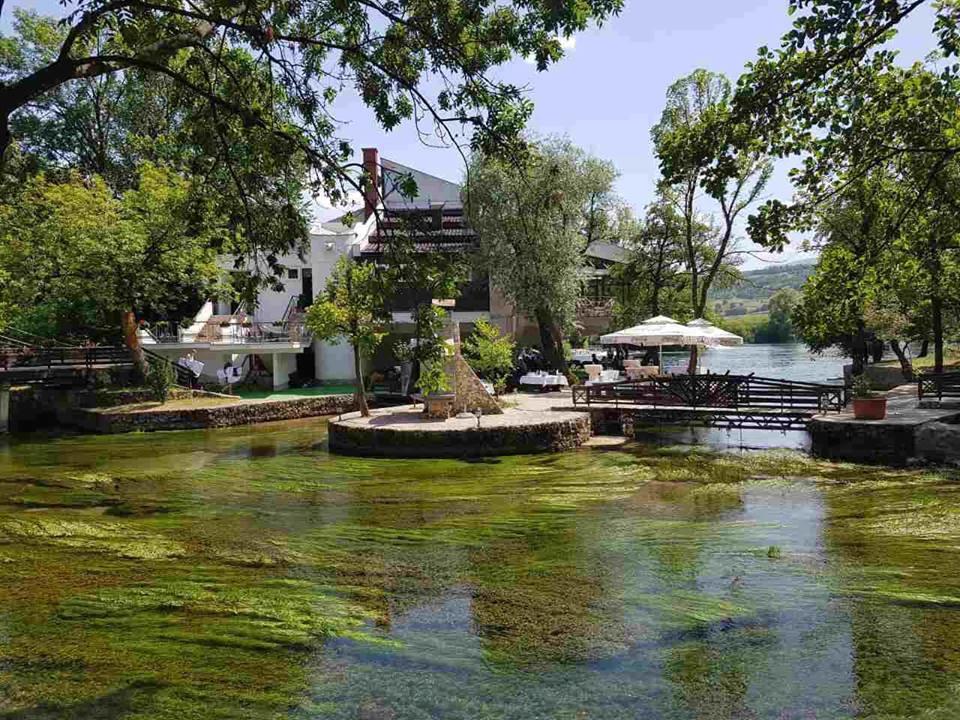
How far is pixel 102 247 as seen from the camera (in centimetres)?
2081

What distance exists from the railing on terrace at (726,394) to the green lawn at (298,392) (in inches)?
411

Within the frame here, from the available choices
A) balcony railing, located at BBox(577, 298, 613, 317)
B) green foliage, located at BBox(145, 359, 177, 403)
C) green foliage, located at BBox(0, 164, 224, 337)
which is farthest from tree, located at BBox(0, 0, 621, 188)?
balcony railing, located at BBox(577, 298, 613, 317)

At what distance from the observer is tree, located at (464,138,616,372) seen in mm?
26797

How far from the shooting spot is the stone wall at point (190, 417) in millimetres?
21438

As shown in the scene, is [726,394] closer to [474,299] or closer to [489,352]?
[489,352]

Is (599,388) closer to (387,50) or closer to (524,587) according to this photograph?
(524,587)

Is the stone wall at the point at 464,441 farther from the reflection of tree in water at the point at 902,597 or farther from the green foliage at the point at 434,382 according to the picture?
the reflection of tree in water at the point at 902,597

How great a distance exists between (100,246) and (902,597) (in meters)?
20.1

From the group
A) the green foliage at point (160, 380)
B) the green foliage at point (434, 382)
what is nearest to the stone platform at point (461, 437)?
the green foliage at point (434, 382)

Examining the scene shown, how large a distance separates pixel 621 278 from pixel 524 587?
97.9 feet

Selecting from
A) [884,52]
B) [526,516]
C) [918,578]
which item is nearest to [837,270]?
[884,52]

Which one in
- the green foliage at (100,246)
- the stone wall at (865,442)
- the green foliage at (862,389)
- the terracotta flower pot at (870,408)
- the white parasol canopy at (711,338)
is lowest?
the stone wall at (865,442)

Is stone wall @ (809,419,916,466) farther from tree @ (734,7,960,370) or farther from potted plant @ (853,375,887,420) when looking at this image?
tree @ (734,7,960,370)

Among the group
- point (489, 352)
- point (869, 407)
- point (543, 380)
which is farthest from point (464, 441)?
point (543, 380)
